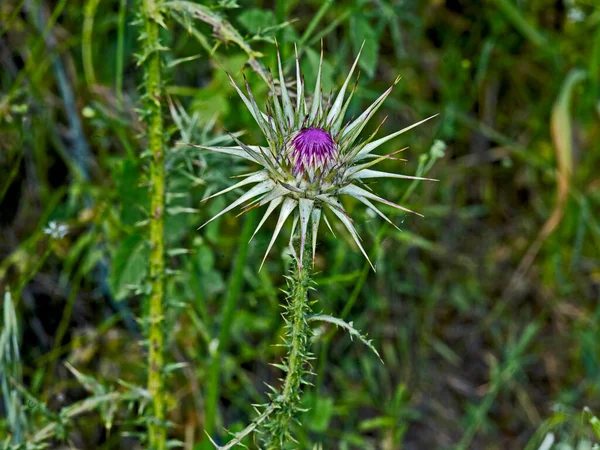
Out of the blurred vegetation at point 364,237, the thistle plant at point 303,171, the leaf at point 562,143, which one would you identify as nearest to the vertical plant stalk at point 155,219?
the blurred vegetation at point 364,237

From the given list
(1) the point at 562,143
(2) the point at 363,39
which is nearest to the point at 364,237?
(2) the point at 363,39

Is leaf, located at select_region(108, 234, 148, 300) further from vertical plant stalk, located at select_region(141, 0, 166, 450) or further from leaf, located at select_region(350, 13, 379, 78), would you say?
leaf, located at select_region(350, 13, 379, 78)

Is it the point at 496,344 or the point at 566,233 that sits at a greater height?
the point at 566,233

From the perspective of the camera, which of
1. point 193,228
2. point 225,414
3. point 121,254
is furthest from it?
point 225,414

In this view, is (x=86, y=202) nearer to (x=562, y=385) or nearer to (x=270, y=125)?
(x=270, y=125)

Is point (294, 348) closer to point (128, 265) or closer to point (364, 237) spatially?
point (128, 265)

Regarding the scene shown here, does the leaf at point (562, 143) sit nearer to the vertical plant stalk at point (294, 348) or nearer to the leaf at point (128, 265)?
the leaf at point (128, 265)

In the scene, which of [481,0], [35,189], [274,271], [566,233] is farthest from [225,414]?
[481,0]
